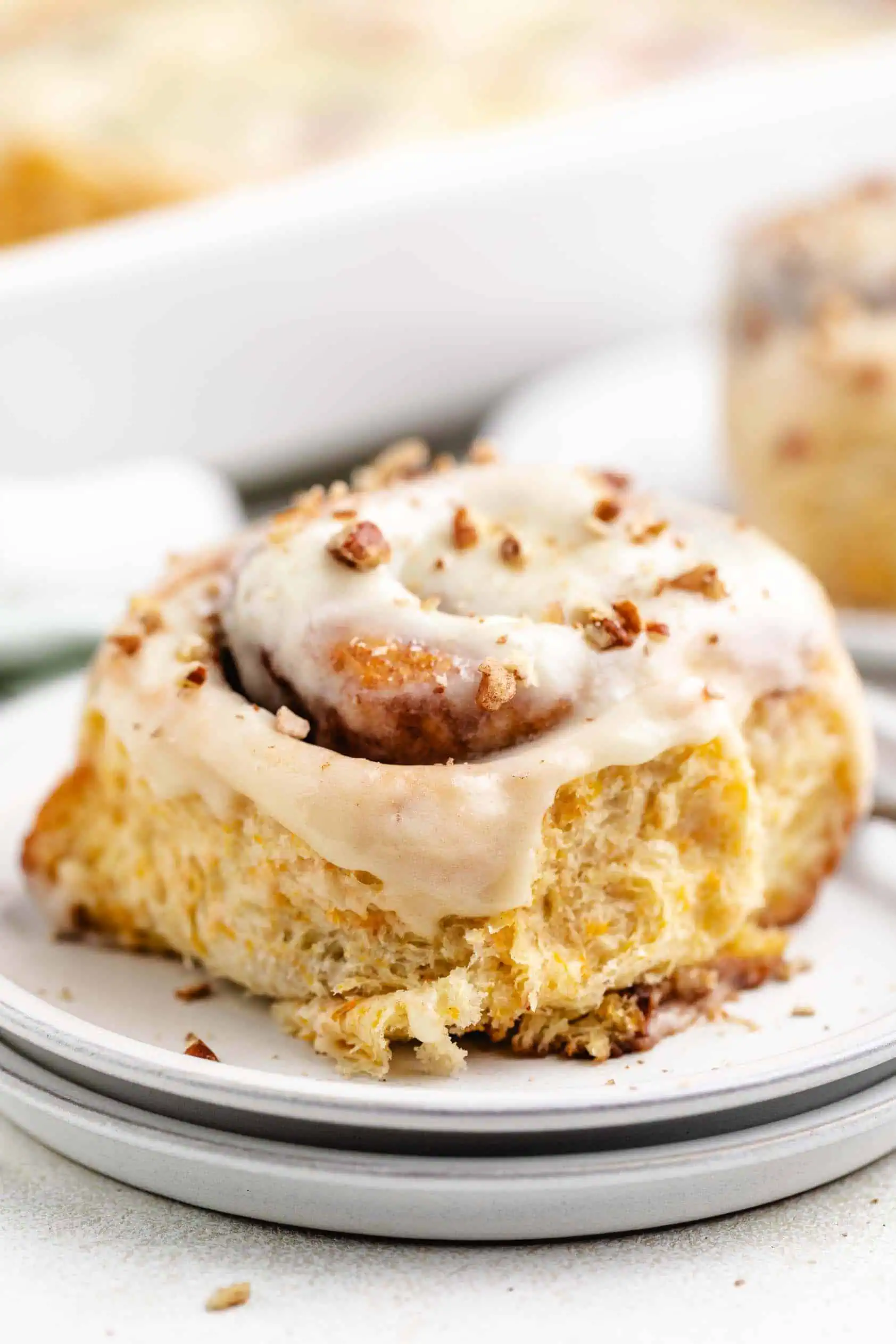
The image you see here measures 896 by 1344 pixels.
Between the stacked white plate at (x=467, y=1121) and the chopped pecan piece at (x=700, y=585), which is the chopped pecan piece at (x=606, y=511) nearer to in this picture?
the chopped pecan piece at (x=700, y=585)

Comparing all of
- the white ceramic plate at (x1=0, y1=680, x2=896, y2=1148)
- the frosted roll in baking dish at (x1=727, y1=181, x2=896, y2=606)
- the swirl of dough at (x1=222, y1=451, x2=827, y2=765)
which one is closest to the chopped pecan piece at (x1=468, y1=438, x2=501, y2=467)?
the swirl of dough at (x1=222, y1=451, x2=827, y2=765)

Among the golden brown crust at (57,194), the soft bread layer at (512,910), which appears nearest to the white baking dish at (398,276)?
the golden brown crust at (57,194)

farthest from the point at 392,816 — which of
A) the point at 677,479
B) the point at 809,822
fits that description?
the point at 677,479

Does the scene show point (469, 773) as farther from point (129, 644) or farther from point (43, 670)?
point (43, 670)

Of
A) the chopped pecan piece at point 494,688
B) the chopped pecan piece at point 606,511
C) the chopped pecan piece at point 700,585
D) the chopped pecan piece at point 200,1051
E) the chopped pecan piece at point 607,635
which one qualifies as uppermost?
the chopped pecan piece at point 606,511

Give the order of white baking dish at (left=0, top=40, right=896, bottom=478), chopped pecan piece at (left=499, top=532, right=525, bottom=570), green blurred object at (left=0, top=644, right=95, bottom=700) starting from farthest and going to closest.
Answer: white baking dish at (left=0, top=40, right=896, bottom=478) < green blurred object at (left=0, top=644, right=95, bottom=700) < chopped pecan piece at (left=499, top=532, right=525, bottom=570)

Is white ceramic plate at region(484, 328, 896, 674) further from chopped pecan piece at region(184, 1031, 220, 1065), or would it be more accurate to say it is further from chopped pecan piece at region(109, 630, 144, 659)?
chopped pecan piece at region(184, 1031, 220, 1065)

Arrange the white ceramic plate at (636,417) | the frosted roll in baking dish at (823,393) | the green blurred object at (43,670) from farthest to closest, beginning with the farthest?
the white ceramic plate at (636,417) < the frosted roll in baking dish at (823,393) < the green blurred object at (43,670)
